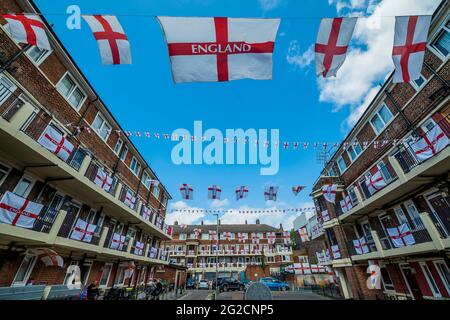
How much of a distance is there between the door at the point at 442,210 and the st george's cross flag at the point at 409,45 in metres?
7.46

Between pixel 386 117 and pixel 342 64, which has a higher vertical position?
pixel 386 117

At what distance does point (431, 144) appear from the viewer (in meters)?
8.66

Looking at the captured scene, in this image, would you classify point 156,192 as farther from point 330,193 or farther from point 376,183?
point 376,183

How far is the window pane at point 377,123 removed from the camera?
1360 cm

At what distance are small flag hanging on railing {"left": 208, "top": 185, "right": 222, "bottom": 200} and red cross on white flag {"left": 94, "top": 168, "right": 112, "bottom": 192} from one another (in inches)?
333

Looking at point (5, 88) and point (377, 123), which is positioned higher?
point (377, 123)

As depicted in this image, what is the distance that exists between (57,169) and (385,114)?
18.3m

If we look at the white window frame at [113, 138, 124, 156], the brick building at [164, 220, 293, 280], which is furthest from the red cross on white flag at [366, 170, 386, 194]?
the brick building at [164, 220, 293, 280]

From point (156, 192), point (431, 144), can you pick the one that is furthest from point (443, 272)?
point (156, 192)

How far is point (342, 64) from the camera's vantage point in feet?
19.4

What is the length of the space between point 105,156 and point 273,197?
1367cm

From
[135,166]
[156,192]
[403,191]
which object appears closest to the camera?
[403,191]
